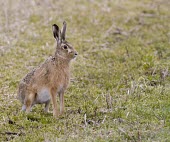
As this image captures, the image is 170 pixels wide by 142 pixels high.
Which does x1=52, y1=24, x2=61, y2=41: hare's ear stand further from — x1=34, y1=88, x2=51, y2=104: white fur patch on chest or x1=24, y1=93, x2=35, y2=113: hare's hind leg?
x1=24, y1=93, x2=35, y2=113: hare's hind leg

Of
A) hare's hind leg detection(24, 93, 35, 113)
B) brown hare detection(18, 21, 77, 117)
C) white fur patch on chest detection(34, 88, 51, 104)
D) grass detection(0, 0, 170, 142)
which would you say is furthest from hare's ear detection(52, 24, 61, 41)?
grass detection(0, 0, 170, 142)

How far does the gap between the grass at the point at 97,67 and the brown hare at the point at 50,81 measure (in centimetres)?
17

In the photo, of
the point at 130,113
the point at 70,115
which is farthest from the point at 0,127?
the point at 130,113

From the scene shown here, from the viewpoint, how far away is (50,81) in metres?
6.80

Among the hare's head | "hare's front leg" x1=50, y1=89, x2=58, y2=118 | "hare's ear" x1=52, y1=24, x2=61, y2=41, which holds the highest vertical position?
"hare's ear" x1=52, y1=24, x2=61, y2=41

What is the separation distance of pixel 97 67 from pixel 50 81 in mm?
2628

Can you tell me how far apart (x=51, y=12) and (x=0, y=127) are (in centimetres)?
672

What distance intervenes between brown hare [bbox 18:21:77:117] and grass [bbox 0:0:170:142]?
0.57ft

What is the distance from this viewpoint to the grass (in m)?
6.18

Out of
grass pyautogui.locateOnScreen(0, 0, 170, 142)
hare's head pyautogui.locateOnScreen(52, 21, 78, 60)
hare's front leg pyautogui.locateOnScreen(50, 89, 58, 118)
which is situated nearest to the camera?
grass pyautogui.locateOnScreen(0, 0, 170, 142)

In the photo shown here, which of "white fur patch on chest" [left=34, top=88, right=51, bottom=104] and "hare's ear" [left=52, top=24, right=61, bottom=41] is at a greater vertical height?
"hare's ear" [left=52, top=24, right=61, bottom=41]

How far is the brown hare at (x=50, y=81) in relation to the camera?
6812 millimetres

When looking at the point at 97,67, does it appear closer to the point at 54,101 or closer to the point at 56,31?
the point at 56,31

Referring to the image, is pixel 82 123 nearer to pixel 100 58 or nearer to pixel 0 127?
pixel 0 127
